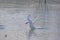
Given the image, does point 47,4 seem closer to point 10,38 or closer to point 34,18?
point 34,18

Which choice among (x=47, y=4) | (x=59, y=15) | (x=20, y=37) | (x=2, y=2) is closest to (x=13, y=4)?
(x=2, y=2)

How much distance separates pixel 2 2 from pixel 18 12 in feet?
2.53

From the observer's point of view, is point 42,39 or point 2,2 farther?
point 2,2

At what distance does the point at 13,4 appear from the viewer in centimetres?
362

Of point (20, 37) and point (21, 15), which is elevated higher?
point (21, 15)

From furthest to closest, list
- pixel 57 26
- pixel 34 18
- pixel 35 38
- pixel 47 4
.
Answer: pixel 47 4
pixel 34 18
pixel 57 26
pixel 35 38

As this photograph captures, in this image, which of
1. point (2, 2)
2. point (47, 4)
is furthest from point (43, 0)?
point (2, 2)

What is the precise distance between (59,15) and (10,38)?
1.23 m

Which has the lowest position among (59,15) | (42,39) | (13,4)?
(42,39)

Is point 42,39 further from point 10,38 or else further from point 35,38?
point 10,38

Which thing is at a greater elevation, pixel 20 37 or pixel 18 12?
pixel 18 12

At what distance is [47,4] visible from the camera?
11.8ft

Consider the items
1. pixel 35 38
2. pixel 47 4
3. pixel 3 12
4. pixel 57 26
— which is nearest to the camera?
pixel 35 38

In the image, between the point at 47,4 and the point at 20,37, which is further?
the point at 47,4
